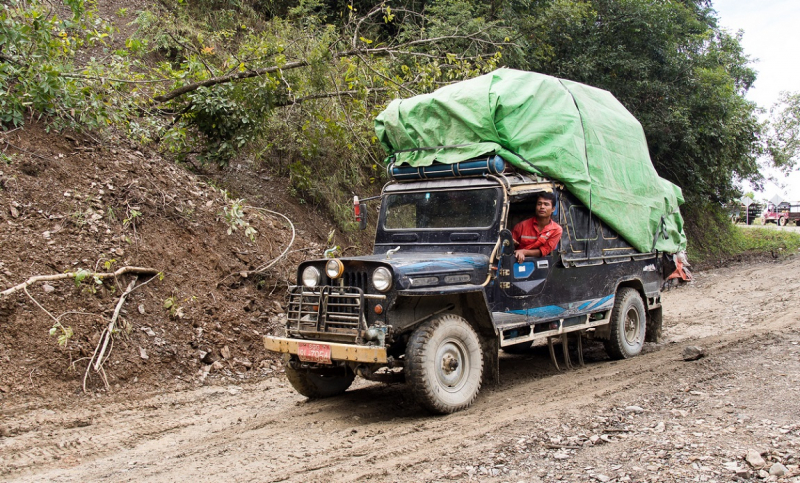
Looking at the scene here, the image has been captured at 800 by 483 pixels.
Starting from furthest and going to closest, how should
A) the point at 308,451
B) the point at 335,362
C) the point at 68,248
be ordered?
the point at 68,248
the point at 335,362
the point at 308,451

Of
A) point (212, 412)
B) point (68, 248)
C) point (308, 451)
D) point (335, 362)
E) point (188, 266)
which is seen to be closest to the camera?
point (308, 451)

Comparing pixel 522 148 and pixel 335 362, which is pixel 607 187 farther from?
pixel 335 362

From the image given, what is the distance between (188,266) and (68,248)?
59.6 inches

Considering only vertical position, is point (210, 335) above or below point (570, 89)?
below

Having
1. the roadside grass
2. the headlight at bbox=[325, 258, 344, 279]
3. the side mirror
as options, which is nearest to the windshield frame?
the side mirror

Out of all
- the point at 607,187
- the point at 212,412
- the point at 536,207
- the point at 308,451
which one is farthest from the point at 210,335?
the point at 607,187

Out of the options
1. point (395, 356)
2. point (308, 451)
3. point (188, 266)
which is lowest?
point (308, 451)

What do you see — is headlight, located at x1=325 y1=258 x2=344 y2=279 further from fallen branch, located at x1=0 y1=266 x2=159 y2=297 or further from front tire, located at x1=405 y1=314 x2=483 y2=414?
fallen branch, located at x1=0 y1=266 x2=159 y2=297

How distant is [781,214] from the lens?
4453 cm

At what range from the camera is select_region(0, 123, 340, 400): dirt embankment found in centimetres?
699

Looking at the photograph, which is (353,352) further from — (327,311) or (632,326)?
(632,326)

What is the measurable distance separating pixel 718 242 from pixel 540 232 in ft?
60.1

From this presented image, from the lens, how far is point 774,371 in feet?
22.8

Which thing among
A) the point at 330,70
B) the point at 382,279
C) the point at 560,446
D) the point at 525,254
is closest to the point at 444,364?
the point at 382,279
